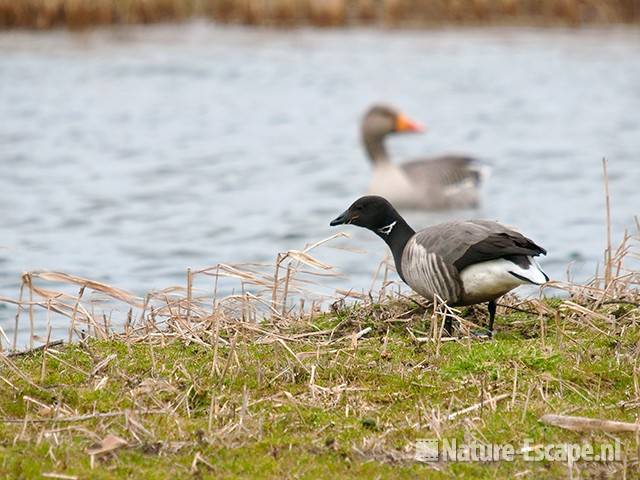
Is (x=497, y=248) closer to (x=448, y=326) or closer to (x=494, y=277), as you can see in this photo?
(x=494, y=277)

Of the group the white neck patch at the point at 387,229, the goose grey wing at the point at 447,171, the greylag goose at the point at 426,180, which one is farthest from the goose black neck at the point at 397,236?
the goose grey wing at the point at 447,171

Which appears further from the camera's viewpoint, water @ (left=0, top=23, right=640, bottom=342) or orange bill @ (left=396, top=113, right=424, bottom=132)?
orange bill @ (left=396, top=113, right=424, bottom=132)

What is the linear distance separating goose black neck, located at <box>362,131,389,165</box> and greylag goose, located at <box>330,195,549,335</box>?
31.1ft

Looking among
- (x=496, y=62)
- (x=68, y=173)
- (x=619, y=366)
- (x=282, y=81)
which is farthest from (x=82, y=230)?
(x=496, y=62)

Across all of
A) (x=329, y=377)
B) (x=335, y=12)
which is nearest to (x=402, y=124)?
(x=329, y=377)

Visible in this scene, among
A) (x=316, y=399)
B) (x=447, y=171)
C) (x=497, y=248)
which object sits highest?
(x=497, y=248)

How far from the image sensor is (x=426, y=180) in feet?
55.3

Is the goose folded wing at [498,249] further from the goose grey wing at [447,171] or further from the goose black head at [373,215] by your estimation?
the goose grey wing at [447,171]

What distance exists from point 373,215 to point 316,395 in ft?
7.62

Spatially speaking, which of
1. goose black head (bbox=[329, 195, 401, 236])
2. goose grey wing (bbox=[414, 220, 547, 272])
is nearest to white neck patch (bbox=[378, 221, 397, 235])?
goose black head (bbox=[329, 195, 401, 236])

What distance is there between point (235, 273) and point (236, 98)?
18.4 m

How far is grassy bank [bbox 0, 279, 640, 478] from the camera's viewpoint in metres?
5.15

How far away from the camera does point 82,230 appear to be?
50.0 ft

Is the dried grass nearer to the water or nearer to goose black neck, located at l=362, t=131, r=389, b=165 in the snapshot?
the water
